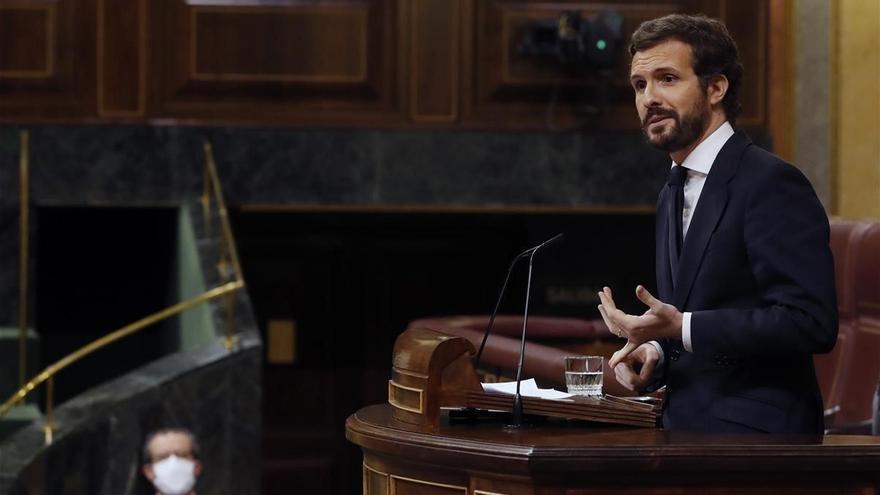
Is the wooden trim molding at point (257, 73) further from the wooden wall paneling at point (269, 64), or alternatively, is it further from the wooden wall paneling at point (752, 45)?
the wooden wall paneling at point (752, 45)

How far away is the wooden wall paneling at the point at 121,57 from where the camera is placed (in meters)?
7.30

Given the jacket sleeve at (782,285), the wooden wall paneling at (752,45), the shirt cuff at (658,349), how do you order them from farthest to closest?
the wooden wall paneling at (752,45)
the shirt cuff at (658,349)
the jacket sleeve at (782,285)

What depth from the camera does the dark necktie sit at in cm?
249

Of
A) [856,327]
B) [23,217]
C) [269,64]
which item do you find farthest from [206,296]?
[856,327]

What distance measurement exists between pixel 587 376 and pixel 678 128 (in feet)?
1.50

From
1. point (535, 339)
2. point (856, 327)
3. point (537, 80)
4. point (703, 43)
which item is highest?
point (537, 80)

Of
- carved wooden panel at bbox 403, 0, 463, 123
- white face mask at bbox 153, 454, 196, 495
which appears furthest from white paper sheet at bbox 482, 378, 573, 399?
carved wooden panel at bbox 403, 0, 463, 123

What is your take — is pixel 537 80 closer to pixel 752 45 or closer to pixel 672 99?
pixel 752 45

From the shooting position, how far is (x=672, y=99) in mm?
2459

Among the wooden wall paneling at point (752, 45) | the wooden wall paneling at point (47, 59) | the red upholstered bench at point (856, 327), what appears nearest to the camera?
the red upholstered bench at point (856, 327)

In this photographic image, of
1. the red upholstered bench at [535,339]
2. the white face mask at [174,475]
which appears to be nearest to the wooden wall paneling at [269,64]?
the red upholstered bench at [535,339]

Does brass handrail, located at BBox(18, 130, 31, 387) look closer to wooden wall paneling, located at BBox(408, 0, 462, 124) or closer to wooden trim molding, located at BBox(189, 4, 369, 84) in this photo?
wooden trim molding, located at BBox(189, 4, 369, 84)

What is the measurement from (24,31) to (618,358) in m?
5.51

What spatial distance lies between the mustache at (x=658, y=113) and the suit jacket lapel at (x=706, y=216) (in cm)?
10
